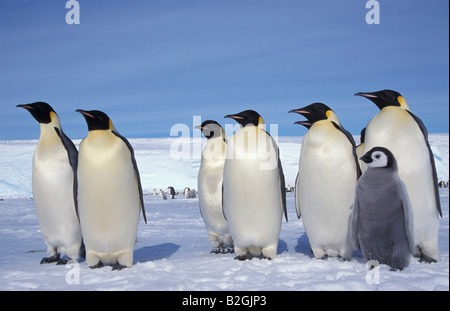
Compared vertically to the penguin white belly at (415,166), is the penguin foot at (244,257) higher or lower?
lower

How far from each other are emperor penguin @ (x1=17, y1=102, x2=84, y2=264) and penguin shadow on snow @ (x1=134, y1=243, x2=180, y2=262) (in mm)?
629

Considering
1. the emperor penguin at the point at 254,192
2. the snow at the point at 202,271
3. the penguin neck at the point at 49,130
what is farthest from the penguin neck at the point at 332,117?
the penguin neck at the point at 49,130

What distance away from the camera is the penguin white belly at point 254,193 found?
4.03 metres

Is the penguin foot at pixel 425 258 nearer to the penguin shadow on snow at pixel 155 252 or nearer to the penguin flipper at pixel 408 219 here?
the penguin flipper at pixel 408 219

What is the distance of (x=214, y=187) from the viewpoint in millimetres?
4828

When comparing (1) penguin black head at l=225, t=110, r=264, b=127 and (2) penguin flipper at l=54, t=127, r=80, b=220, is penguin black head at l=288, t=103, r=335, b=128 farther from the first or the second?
(2) penguin flipper at l=54, t=127, r=80, b=220

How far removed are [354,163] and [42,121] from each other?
290 cm

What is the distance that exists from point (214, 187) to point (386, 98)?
1906 mm

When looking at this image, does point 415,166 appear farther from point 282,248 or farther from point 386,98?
point 282,248

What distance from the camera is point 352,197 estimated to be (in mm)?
3891

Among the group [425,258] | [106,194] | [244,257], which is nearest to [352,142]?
[425,258]

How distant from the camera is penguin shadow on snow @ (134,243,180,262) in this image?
4.51 meters

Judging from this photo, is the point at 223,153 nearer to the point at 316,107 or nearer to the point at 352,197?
the point at 316,107
